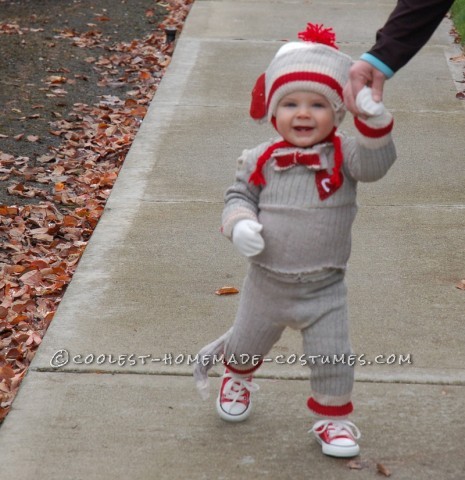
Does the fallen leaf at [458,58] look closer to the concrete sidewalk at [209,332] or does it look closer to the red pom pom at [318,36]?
the concrete sidewalk at [209,332]

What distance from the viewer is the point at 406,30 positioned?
3.08 m

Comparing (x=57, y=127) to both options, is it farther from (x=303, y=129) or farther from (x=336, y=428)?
(x=336, y=428)

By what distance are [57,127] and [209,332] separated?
3.51 metres

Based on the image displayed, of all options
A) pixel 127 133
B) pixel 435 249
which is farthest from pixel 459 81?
pixel 435 249

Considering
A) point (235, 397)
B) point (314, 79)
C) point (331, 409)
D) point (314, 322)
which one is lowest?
point (235, 397)

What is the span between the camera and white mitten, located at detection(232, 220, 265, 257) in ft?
10.4

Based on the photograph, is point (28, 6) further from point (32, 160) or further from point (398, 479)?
point (398, 479)

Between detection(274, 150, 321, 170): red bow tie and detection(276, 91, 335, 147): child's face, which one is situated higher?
detection(276, 91, 335, 147): child's face

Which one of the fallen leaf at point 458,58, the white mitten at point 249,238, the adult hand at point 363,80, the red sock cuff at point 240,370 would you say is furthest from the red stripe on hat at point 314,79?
the fallen leaf at point 458,58

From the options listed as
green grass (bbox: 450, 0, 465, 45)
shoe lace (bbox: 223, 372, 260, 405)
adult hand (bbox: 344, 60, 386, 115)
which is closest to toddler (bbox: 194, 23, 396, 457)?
adult hand (bbox: 344, 60, 386, 115)

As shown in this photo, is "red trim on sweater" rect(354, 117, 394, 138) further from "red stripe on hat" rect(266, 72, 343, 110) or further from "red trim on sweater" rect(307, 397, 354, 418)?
"red trim on sweater" rect(307, 397, 354, 418)

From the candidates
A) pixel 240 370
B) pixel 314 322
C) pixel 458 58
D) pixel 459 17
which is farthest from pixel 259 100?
pixel 459 17

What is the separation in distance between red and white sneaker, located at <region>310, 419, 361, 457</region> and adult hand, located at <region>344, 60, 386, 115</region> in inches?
41.4

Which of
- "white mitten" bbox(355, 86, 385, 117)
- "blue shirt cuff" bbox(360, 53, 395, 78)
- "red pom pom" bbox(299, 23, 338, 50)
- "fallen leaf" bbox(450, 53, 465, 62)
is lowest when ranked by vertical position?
"fallen leaf" bbox(450, 53, 465, 62)
